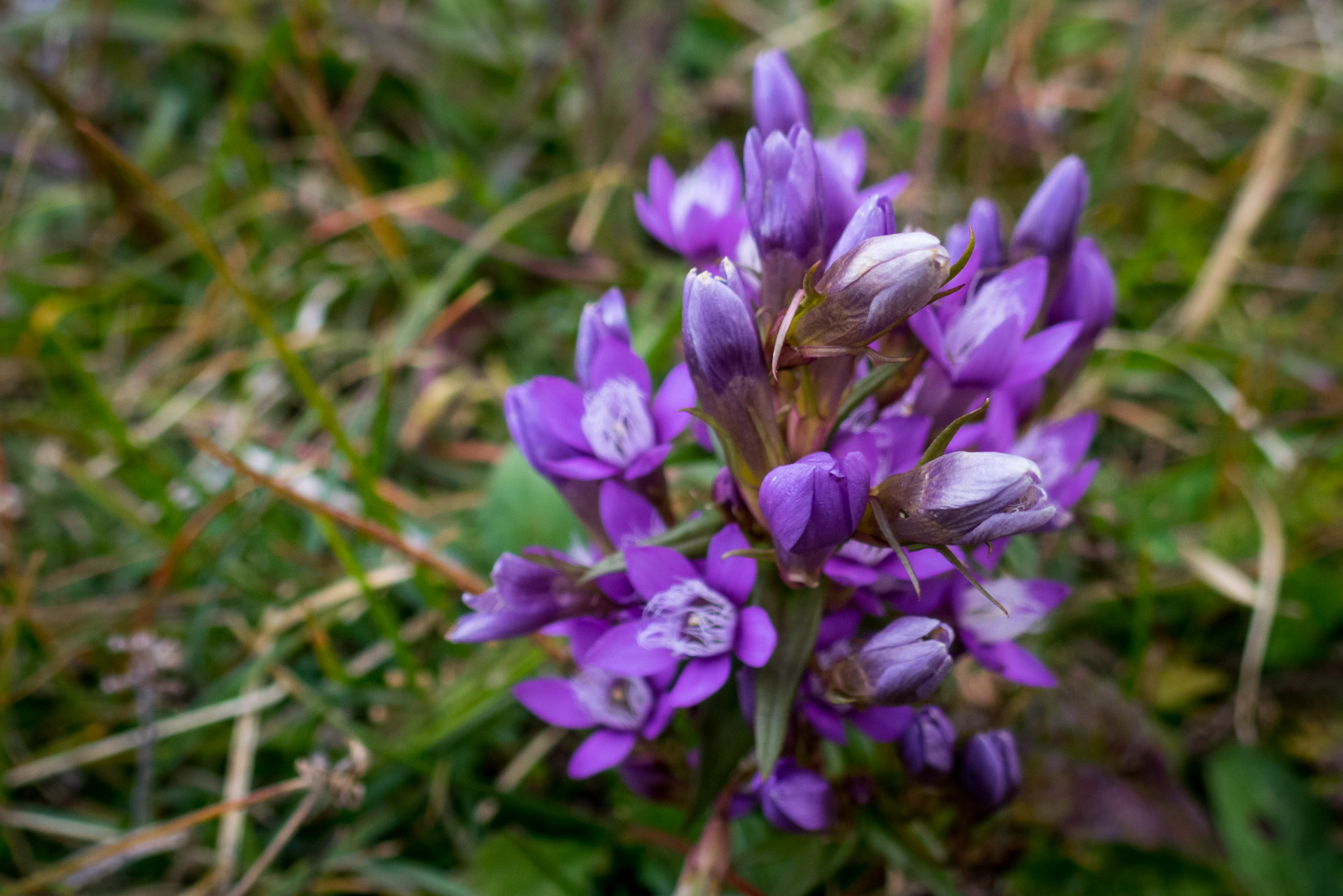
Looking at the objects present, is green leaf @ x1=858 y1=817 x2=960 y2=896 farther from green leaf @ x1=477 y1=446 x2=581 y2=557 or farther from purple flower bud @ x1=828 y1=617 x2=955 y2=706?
green leaf @ x1=477 y1=446 x2=581 y2=557

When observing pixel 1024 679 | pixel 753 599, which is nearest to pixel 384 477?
pixel 753 599

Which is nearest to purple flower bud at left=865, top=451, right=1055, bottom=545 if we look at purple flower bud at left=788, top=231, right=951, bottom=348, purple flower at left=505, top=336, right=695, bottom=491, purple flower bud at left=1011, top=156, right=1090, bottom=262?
purple flower bud at left=788, top=231, right=951, bottom=348

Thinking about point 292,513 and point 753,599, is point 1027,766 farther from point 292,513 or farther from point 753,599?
point 292,513

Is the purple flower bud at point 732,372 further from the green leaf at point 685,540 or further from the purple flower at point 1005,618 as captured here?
the purple flower at point 1005,618

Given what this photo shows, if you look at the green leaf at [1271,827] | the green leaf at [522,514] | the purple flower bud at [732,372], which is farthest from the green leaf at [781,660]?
the green leaf at [1271,827]

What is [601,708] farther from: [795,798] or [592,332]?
[592,332]

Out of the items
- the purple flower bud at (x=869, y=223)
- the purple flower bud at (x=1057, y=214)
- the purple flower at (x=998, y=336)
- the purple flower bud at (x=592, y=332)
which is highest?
the purple flower bud at (x=869, y=223)

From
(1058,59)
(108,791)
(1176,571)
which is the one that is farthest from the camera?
(1058,59)

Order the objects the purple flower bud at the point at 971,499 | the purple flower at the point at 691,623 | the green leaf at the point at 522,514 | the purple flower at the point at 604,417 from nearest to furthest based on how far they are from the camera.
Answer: the purple flower bud at the point at 971,499
the purple flower at the point at 691,623
the purple flower at the point at 604,417
the green leaf at the point at 522,514
